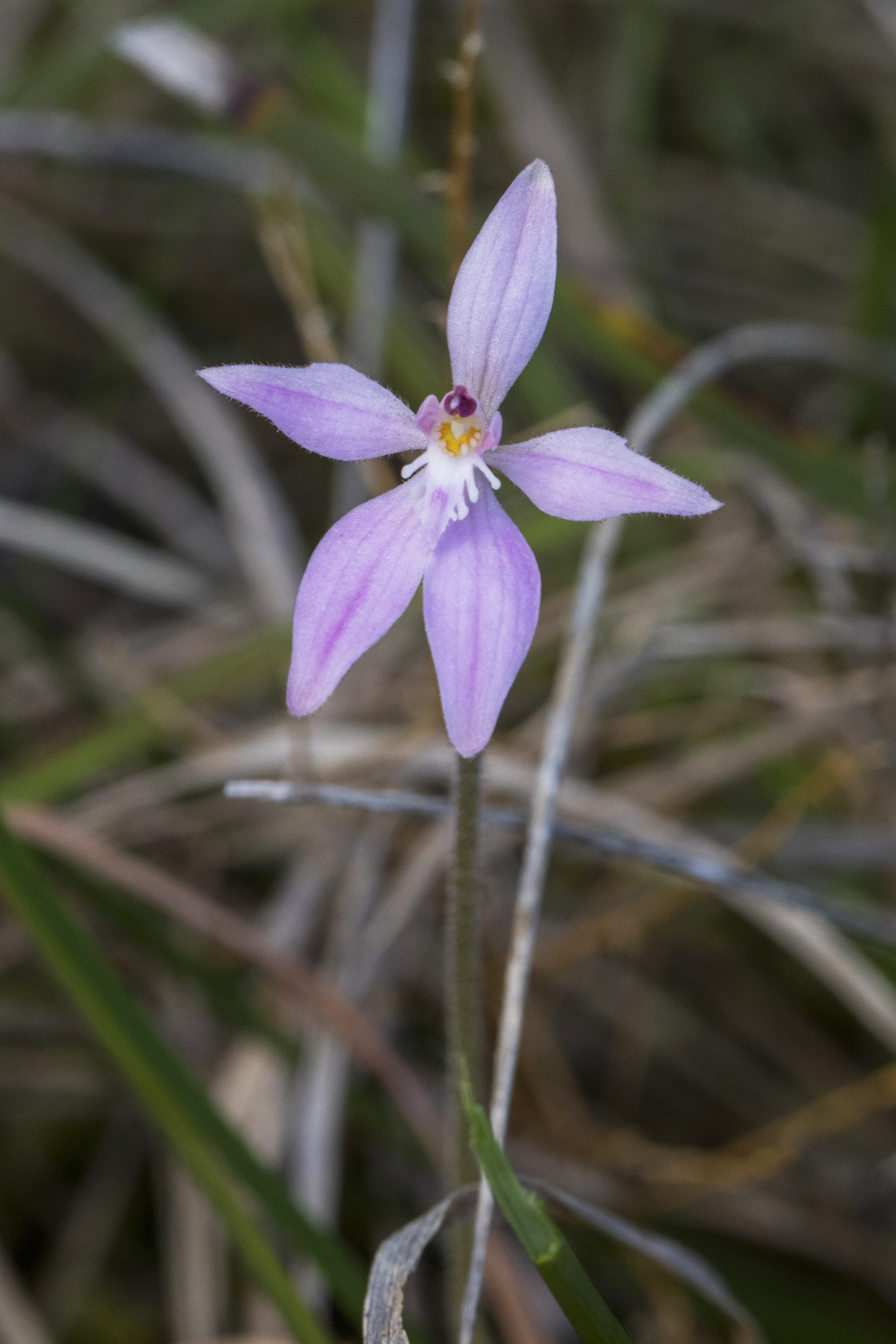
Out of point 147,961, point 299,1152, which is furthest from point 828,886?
point 147,961

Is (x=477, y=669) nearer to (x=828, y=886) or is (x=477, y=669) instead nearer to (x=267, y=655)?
(x=267, y=655)

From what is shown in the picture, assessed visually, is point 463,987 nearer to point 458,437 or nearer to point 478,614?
point 478,614

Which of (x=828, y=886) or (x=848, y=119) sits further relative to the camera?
(x=848, y=119)

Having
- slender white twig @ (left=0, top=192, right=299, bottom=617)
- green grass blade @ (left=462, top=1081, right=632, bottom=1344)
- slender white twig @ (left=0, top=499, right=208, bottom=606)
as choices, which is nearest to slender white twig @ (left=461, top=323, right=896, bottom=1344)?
green grass blade @ (left=462, top=1081, right=632, bottom=1344)

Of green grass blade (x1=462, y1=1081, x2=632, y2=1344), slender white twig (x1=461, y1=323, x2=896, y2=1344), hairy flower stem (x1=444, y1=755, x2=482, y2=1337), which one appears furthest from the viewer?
slender white twig (x1=461, y1=323, x2=896, y2=1344)

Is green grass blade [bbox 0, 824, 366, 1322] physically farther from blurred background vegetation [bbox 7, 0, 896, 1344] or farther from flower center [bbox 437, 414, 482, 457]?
flower center [bbox 437, 414, 482, 457]

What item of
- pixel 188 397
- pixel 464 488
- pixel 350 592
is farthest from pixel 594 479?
pixel 188 397

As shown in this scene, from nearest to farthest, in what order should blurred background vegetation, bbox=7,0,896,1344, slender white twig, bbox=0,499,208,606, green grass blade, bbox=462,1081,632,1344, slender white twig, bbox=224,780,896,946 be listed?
green grass blade, bbox=462,1081,632,1344
slender white twig, bbox=224,780,896,946
blurred background vegetation, bbox=7,0,896,1344
slender white twig, bbox=0,499,208,606
